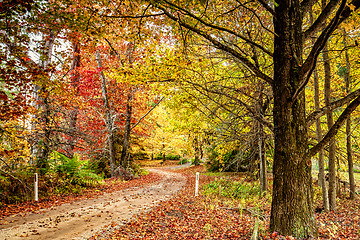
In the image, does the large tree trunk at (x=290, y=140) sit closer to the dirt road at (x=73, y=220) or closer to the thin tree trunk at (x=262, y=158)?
the dirt road at (x=73, y=220)

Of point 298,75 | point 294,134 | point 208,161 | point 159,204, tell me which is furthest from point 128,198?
point 208,161

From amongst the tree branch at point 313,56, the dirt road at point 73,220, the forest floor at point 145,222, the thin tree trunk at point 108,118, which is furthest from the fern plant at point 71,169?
the tree branch at point 313,56

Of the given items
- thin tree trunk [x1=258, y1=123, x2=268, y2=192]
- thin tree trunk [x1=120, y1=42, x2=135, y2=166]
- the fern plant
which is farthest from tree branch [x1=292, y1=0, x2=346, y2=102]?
thin tree trunk [x1=120, y1=42, x2=135, y2=166]

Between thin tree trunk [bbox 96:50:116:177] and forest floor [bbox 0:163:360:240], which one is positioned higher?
thin tree trunk [bbox 96:50:116:177]

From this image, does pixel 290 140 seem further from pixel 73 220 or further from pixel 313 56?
pixel 73 220

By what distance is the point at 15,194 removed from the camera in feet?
21.0

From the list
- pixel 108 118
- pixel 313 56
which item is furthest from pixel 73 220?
pixel 108 118

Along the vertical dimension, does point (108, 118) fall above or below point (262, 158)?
above

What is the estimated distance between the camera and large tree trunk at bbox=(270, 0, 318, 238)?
12.0 feet

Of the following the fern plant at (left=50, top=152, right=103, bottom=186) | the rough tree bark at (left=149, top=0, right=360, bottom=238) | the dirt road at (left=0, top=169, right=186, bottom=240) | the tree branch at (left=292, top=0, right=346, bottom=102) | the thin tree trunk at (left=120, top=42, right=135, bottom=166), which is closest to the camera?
the tree branch at (left=292, top=0, right=346, bottom=102)

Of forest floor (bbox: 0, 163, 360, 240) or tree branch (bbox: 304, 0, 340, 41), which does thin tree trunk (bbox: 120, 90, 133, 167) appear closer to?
forest floor (bbox: 0, 163, 360, 240)

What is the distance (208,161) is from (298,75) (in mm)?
17375

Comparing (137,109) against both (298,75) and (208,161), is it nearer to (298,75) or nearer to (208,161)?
(208,161)

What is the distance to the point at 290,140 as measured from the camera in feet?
12.3
